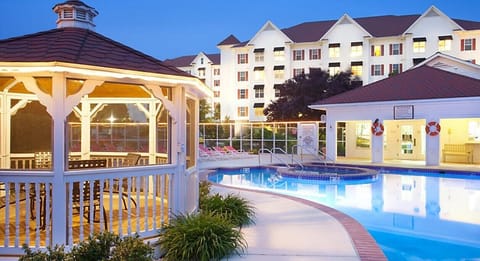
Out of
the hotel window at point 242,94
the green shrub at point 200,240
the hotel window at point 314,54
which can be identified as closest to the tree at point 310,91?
the hotel window at point 314,54

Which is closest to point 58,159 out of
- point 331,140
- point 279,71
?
point 331,140

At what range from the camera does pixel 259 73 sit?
2056 inches

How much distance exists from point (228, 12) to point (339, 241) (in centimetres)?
14079

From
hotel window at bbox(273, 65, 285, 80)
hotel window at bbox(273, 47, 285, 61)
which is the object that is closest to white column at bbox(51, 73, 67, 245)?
hotel window at bbox(273, 65, 285, 80)

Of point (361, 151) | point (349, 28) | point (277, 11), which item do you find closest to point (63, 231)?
point (361, 151)

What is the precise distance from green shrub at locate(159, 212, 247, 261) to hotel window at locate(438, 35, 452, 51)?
148ft

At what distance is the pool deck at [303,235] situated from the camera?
655 centimetres

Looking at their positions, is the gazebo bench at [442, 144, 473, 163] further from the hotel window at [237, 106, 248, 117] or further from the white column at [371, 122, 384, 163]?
the hotel window at [237, 106, 248, 117]

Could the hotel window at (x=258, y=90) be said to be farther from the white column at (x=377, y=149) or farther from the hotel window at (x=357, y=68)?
the white column at (x=377, y=149)

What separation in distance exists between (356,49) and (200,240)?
4553cm

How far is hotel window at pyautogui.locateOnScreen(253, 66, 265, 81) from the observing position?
51906 millimetres

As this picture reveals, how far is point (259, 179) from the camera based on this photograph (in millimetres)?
19750

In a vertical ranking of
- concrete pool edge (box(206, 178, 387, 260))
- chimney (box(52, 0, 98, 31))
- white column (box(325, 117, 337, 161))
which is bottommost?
concrete pool edge (box(206, 178, 387, 260))

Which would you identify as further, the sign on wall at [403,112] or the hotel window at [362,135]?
the hotel window at [362,135]
